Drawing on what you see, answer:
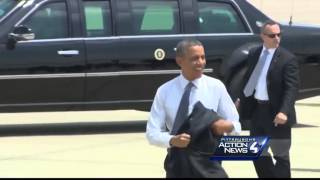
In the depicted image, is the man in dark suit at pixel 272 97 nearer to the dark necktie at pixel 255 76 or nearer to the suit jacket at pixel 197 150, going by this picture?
the dark necktie at pixel 255 76

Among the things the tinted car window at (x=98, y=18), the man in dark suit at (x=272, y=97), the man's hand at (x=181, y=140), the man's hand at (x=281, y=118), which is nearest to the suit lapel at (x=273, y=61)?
the man in dark suit at (x=272, y=97)

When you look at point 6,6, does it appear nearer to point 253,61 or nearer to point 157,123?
point 253,61

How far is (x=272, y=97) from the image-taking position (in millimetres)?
6840

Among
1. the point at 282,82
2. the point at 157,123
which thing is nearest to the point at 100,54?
the point at 282,82

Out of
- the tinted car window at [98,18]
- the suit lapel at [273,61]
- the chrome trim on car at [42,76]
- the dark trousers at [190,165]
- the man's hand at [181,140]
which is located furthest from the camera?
the tinted car window at [98,18]

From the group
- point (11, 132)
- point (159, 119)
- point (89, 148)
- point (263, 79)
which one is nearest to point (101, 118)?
point (11, 132)

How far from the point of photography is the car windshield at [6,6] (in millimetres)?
10953

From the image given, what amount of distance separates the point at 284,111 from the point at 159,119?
2.16 m

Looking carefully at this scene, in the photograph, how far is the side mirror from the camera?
10.7 metres

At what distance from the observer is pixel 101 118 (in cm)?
1375

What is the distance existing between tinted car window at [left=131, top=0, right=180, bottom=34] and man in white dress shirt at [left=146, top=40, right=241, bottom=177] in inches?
260

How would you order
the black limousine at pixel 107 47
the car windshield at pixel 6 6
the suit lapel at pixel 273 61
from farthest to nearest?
the car windshield at pixel 6 6 → the black limousine at pixel 107 47 → the suit lapel at pixel 273 61

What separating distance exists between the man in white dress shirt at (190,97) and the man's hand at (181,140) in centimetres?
10

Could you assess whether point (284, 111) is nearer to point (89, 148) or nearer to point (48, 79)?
point (89, 148)
